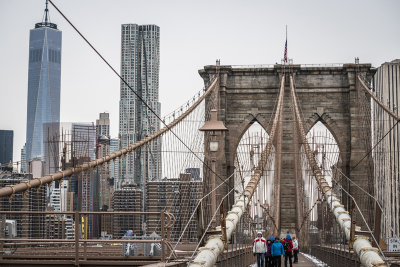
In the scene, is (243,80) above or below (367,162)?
above

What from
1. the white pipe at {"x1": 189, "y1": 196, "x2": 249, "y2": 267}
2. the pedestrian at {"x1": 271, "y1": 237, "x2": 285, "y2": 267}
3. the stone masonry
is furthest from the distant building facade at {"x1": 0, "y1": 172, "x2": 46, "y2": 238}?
the white pipe at {"x1": 189, "y1": 196, "x2": 249, "y2": 267}

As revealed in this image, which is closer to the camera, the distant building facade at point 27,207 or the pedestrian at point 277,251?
the pedestrian at point 277,251

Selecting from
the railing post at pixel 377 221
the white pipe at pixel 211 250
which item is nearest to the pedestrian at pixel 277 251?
the white pipe at pixel 211 250

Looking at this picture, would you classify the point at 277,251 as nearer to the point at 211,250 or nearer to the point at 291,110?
the point at 211,250

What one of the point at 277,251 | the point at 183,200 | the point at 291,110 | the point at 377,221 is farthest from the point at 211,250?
the point at 291,110

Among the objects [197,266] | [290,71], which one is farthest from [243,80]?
[197,266]

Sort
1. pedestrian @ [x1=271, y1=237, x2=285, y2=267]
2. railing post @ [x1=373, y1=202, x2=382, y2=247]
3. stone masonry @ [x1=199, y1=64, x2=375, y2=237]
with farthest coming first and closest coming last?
stone masonry @ [x1=199, y1=64, x2=375, y2=237]
pedestrian @ [x1=271, y1=237, x2=285, y2=267]
railing post @ [x1=373, y1=202, x2=382, y2=247]

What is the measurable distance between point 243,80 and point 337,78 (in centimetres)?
508

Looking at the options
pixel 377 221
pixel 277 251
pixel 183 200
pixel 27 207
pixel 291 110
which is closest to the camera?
pixel 377 221

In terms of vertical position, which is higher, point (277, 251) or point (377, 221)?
point (377, 221)

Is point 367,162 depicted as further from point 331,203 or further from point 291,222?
point 331,203

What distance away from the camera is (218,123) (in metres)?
24.2

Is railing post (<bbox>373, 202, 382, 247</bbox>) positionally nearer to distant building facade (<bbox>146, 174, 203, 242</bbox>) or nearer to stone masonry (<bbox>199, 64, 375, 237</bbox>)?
distant building facade (<bbox>146, 174, 203, 242</bbox>)

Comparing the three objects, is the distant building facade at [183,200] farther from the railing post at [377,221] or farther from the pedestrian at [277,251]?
the railing post at [377,221]
